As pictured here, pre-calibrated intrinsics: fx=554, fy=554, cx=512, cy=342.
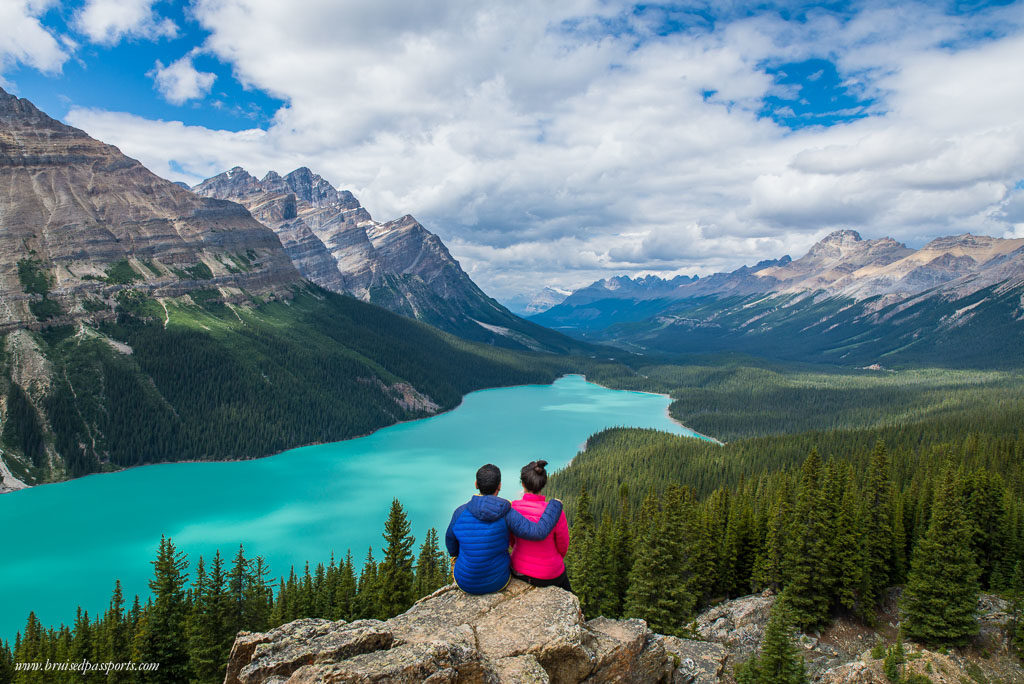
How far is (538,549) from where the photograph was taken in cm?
1218

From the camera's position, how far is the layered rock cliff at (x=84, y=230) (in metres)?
126

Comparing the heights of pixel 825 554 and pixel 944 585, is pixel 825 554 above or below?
below

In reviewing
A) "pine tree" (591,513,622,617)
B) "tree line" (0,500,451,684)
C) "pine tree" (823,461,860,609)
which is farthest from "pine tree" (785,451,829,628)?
"tree line" (0,500,451,684)

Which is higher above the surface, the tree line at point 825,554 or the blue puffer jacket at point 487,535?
the blue puffer jacket at point 487,535

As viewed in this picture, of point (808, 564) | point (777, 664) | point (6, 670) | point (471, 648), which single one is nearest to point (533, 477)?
point (471, 648)

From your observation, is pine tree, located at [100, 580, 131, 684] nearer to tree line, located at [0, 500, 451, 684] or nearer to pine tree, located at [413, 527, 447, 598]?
tree line, located at [0, 500, 451, 684]

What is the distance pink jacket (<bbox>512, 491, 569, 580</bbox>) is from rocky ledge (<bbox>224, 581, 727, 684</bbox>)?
518mm

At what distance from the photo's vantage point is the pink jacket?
11.6 m

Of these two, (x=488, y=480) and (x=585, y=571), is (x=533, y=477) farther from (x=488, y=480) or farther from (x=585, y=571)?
(x=585, y=571)

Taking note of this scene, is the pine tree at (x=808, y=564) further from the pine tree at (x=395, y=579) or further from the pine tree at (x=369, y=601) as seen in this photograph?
the pine tree at (x=369, y=601)

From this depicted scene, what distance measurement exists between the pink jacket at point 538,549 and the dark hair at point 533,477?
219mm

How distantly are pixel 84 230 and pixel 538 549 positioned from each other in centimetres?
17662

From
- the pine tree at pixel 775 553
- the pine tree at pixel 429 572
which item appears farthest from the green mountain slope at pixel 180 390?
the pine tree at pixel 775 553

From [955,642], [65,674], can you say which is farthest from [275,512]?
[955,642]
